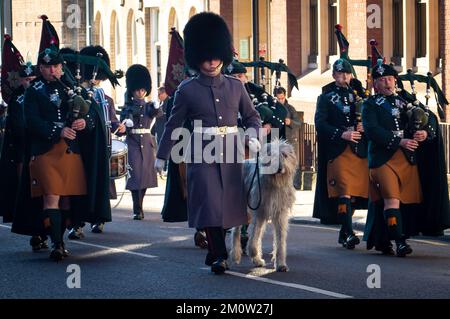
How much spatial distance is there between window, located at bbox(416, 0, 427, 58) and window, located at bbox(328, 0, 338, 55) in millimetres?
4067

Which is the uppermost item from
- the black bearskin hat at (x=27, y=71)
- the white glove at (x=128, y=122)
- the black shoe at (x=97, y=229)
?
the black bearskin hat at (x=27, y=71)

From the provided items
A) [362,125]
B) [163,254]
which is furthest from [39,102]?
[362,125]

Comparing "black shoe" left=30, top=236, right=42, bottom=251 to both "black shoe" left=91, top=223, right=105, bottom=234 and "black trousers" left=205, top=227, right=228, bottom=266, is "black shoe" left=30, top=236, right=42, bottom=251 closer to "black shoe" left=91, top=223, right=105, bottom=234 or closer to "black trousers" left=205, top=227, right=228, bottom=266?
"black shoe" left=91, top=223, right=105, bottom=234

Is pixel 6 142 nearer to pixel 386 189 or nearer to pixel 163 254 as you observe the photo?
pixel 163 254

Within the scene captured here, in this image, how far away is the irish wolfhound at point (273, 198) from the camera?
14328mm

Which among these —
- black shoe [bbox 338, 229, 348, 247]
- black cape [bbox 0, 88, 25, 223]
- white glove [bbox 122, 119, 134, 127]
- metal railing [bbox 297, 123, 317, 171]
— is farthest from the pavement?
black cape [bbox 0, 88, 25, 223]

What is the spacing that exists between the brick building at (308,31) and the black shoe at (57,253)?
12.0 metres

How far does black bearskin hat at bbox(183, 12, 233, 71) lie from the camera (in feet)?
47.8

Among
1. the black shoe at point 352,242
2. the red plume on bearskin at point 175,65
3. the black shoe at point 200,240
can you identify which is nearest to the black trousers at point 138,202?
the red plume on bearskin at point 175,65

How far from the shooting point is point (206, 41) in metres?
14.7

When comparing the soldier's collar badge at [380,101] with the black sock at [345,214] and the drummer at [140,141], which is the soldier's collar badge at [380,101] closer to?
the black sock at [345,214]

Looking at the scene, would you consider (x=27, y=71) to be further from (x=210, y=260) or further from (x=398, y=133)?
(x=210, y=260)

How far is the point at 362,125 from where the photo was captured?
1641 centimetres

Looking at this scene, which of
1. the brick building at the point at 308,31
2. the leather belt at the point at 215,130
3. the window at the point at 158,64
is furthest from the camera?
the window at the point at 158,64
